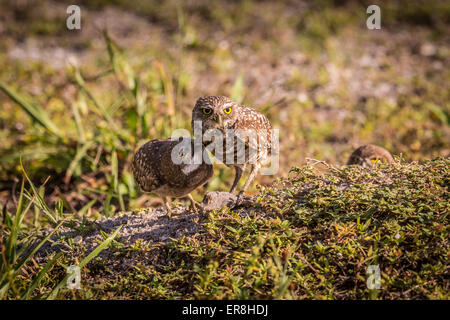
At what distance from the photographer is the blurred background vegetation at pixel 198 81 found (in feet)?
15.0

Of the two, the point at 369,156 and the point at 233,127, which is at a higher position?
the point at 233,127

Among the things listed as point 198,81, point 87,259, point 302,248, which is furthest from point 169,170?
point 198,81

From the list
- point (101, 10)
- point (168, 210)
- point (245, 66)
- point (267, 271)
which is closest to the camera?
point (267, 271)

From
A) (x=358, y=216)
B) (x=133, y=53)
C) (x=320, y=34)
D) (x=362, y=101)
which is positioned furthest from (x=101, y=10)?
(x=358, y=216)

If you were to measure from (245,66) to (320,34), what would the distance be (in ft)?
6.23

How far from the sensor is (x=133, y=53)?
24.9 feet

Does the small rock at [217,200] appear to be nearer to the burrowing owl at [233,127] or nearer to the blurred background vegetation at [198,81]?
the burrowing owl at [233,127]

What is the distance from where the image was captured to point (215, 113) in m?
2.90

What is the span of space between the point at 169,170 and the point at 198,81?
162 inches

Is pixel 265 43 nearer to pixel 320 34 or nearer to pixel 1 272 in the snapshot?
pixel 320 34

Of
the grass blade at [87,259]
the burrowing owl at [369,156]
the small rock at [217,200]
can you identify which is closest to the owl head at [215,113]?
the small rock at [217,200]

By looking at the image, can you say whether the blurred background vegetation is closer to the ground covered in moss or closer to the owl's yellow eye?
the ground covered in moss

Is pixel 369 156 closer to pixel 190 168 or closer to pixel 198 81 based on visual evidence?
pixel 190 168

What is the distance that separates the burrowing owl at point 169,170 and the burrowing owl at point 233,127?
18cm
